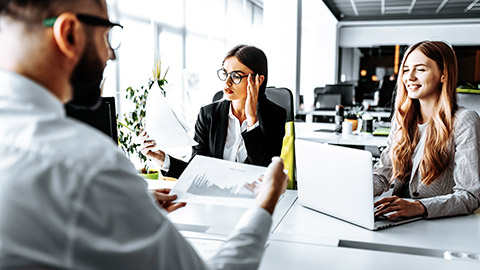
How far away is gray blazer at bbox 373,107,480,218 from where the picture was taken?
5.59 ft

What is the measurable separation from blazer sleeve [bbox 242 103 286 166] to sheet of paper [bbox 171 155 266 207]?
2.82 ft

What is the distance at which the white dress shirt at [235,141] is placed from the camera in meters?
2.55

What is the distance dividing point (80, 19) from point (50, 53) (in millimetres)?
81

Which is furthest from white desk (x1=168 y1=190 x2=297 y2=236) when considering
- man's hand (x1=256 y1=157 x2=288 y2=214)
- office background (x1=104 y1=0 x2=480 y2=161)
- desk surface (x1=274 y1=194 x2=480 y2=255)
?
office background (x1=104 y1=0 x2=480 y2=161)

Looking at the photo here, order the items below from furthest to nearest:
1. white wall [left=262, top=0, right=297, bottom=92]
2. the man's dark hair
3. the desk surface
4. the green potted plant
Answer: white wall [left=262, top=0, right=297, bottom=92]
the green potted plant
the desk surface
the man's dark hair

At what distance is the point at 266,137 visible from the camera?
2527 mm

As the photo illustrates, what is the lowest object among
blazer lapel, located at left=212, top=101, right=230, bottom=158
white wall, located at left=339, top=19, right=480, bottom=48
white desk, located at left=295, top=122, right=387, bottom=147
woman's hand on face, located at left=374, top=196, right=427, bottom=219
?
woman's hand on face, located at left=374, top=196, right=427, bottom=219

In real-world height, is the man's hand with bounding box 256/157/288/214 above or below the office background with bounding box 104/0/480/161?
below

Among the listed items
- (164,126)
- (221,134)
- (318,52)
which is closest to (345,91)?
(318,52)

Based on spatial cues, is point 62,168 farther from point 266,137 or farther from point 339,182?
point 266,137

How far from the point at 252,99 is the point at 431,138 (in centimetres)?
99

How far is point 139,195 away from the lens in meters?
0.66

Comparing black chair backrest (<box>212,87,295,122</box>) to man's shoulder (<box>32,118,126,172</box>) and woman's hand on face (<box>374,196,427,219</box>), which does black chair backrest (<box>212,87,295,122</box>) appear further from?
man's shoulder (<box>32,118,126,172</box>)

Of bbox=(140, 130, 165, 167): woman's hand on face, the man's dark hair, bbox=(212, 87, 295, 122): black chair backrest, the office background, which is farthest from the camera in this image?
the office background
